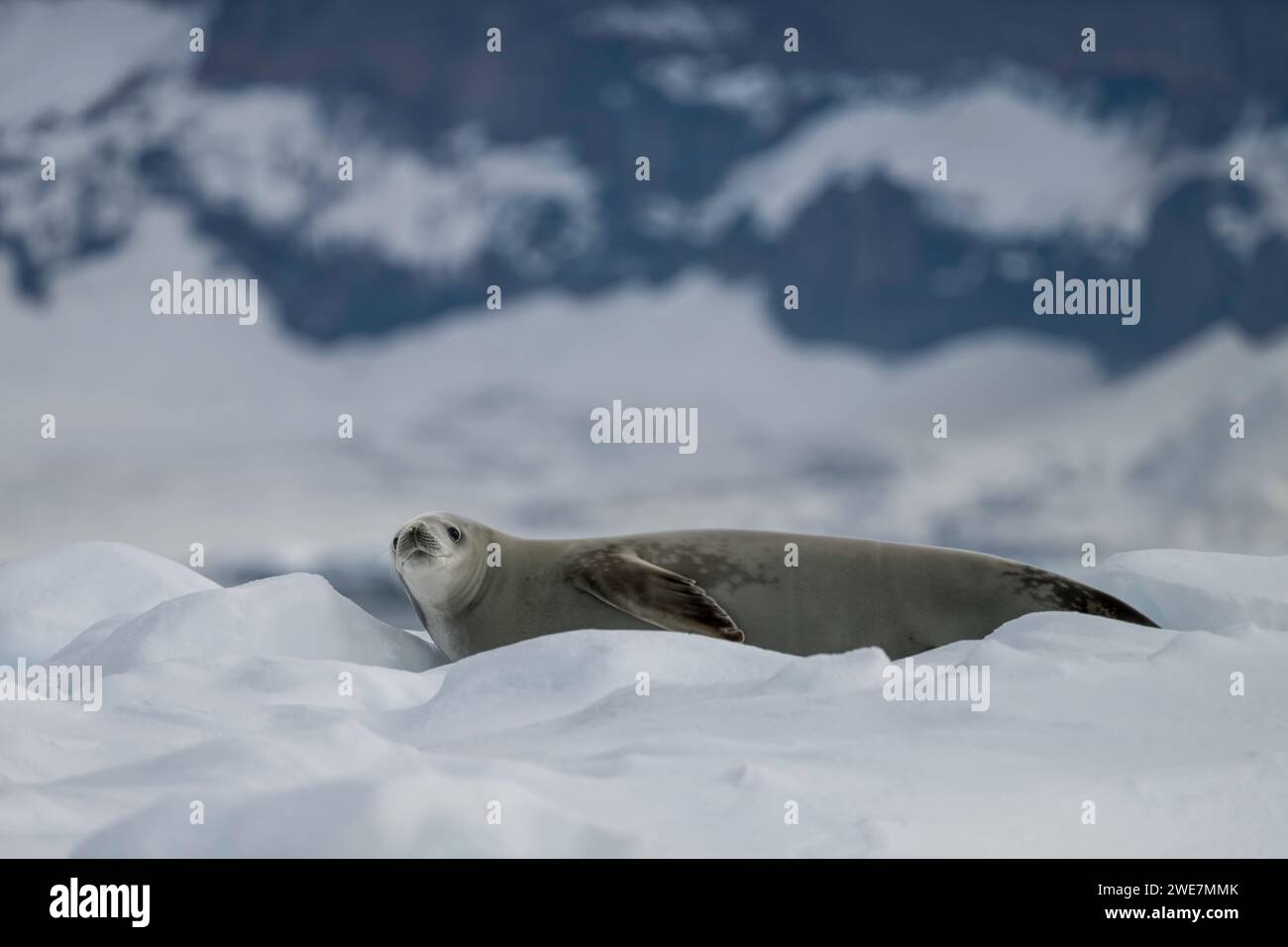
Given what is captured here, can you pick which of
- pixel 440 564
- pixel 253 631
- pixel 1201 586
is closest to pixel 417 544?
pixel 440 564

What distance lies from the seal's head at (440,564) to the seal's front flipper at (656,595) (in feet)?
2.34

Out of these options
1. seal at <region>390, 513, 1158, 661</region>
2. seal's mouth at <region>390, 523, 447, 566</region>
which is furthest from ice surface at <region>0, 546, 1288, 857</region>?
seal's mouth at <region>390, 523, 447, 566</region>

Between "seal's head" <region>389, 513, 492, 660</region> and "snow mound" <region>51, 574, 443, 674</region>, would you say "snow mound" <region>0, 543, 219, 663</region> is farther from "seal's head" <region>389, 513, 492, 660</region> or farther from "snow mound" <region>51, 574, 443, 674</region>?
"seal's head" <region>389, 513, 492, 660</region>

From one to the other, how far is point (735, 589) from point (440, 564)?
1.49 m

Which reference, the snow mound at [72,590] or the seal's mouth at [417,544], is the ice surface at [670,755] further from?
the snow mound at [72,590]

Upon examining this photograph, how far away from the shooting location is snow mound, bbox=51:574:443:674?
4957mm

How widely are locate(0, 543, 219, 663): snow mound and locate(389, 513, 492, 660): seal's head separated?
181cm

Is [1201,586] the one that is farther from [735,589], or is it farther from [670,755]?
[670,755]

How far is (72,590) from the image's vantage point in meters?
7.12
